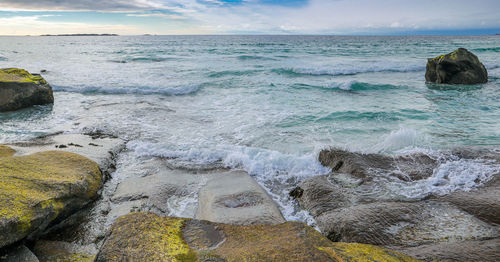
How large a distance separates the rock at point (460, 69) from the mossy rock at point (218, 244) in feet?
53.8

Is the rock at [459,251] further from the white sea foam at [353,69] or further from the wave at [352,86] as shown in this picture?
the white sea foam at [353,69]

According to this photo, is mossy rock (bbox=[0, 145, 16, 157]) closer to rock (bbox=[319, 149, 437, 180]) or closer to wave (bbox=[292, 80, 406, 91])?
rock (bbox=[319, 149, 437, 180])

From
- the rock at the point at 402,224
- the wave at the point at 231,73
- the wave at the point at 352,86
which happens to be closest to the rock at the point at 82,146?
the rock at the point at 402,224

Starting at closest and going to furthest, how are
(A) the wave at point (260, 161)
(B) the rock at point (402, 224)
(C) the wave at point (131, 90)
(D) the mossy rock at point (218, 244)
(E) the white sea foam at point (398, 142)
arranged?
(D) the mossy rock at point (218, 244) < (B) the rock at point (402, 224) < (A) the wave at point (260, 161) < (E) the white sea foam at point (398, 142) < (C) the wave at point (131, 90)

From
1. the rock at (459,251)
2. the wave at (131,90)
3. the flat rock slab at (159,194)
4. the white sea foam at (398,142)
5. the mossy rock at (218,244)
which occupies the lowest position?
the flat rock slab at (159,194)

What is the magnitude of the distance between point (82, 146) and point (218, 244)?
479 centimetres

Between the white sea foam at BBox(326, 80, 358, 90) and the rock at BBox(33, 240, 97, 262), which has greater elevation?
the white sea foam at BBox(326, 80, 358, 90)

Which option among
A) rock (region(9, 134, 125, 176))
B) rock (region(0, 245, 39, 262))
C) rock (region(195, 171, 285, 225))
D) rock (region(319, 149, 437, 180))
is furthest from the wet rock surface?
rock (region(9, 134, 125, 176))

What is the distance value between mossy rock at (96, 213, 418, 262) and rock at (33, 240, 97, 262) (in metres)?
0.68

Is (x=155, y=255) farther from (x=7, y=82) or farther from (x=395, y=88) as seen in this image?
(x=395, y=88)

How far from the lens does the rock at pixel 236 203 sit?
366cm

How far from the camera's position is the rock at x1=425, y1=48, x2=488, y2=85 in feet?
49.1

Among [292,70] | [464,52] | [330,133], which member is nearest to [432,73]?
[464,52]

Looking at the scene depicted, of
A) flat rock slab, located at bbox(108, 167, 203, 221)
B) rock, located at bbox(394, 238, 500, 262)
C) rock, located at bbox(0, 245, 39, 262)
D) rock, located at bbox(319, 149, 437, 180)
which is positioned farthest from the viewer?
rock, located at bbox(319, 149, 437, 180)
